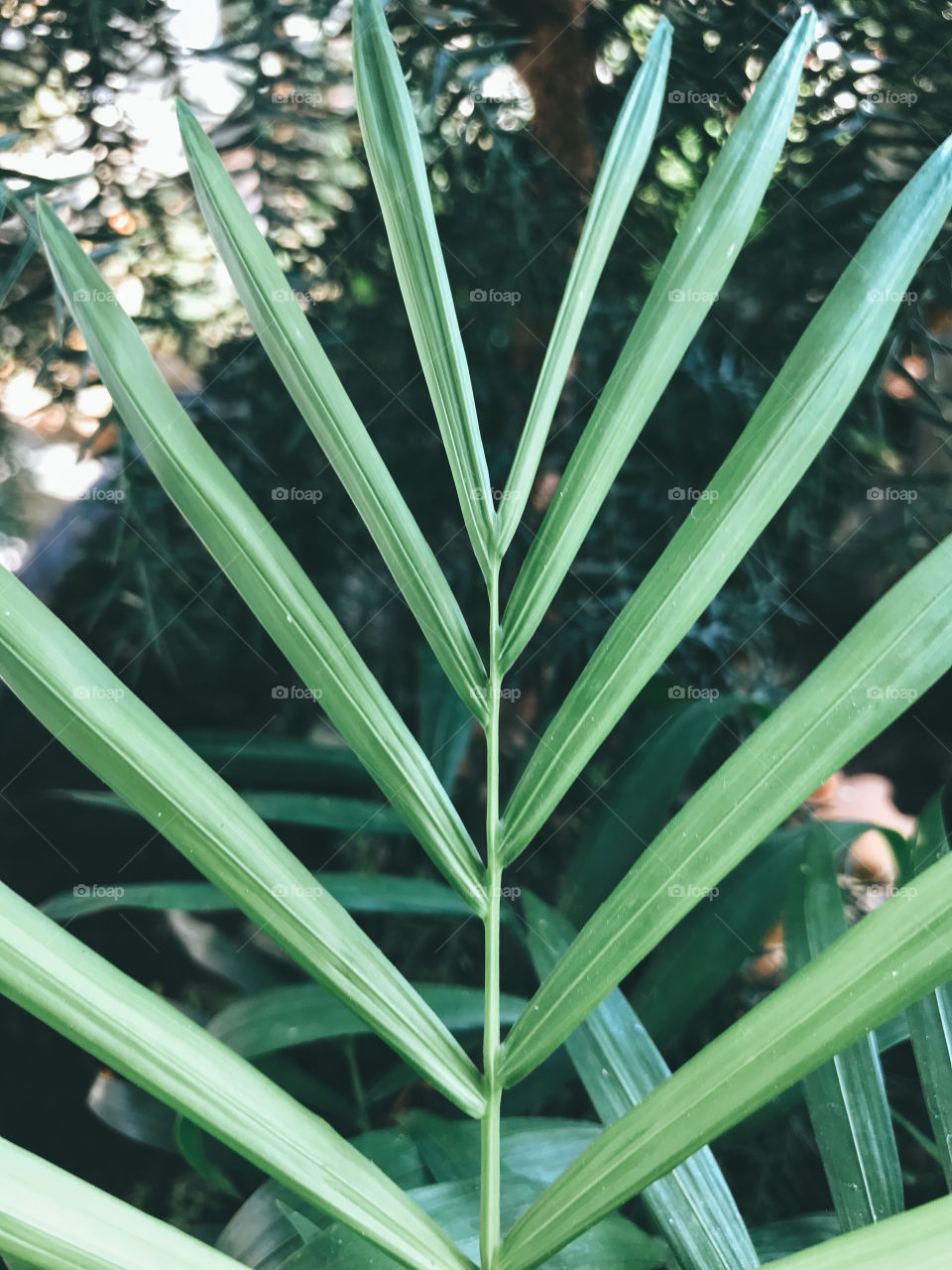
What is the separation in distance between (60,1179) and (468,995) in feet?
1.13

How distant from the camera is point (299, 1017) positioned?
1.58 feet

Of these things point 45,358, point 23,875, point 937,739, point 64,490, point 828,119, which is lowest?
point 23,875

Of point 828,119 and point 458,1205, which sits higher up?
point 828,119

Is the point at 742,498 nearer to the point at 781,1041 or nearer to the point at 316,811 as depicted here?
the point at 781,1041

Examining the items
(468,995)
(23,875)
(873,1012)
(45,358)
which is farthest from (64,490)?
(873,1012)

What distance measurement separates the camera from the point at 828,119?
0.64 meters

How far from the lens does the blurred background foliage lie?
2.05 ft

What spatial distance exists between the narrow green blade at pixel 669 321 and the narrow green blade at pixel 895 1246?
8.6 inches

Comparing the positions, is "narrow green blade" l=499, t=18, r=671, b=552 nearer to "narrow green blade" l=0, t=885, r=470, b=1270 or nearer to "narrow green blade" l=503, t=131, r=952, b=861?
"narrow green blade" l=503, t=131, r=952, b=861

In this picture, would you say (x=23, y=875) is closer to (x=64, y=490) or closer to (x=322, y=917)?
(x=64, y=490)

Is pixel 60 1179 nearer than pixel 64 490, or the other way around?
pixel 60 1179

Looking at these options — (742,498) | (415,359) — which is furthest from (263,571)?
(415,359)

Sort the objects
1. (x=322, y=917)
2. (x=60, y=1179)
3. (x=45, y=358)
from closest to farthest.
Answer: (x=60, y=1179) → (x=322, y=917) → (x=45, y=358)

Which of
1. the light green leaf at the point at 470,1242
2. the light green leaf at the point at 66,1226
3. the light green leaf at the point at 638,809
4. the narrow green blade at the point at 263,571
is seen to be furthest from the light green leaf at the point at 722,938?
the light green leaf at the point at 66,1226
